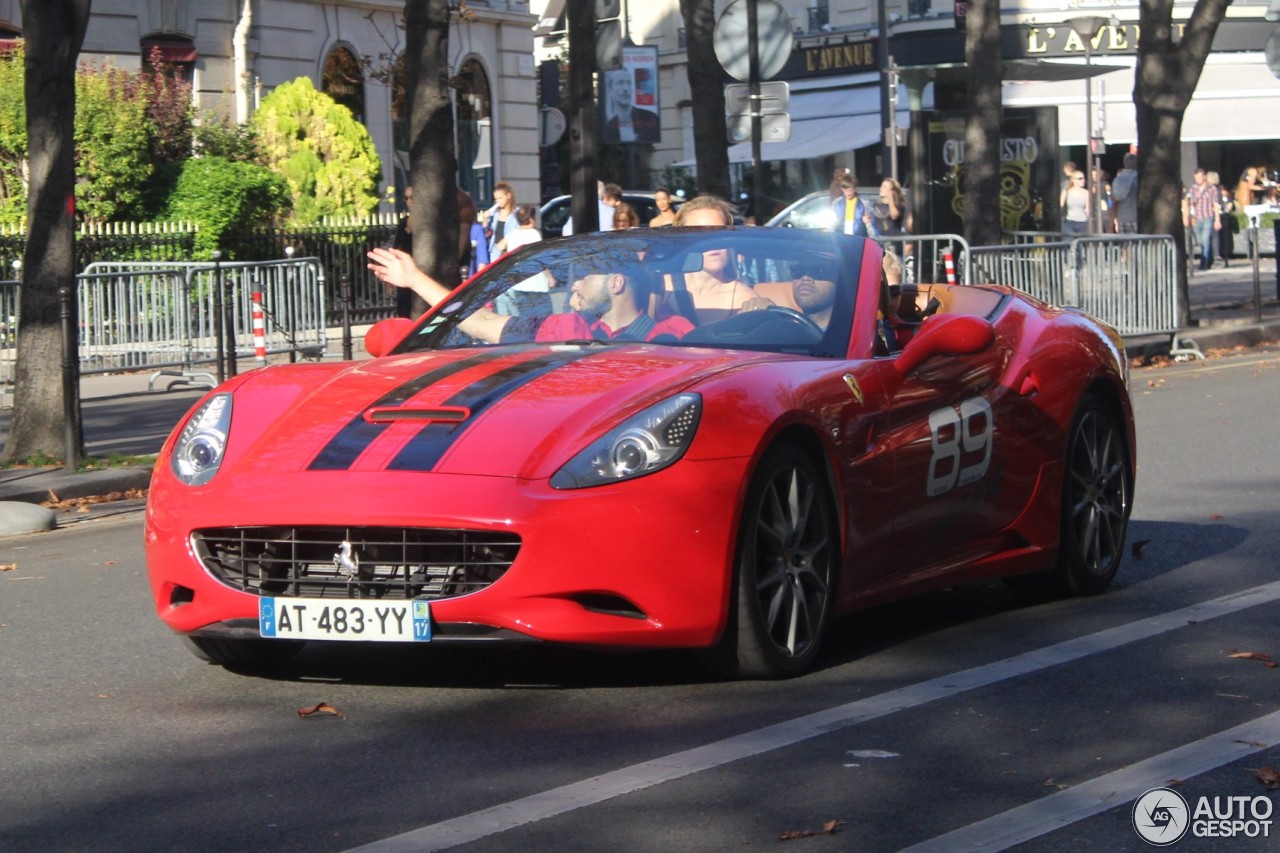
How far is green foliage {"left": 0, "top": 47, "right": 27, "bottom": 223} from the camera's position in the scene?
24.7 m

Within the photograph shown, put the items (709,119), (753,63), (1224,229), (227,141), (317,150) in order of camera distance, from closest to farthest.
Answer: (753,63) → (709,119) → (227,141) → (317,150) → (1224,229)

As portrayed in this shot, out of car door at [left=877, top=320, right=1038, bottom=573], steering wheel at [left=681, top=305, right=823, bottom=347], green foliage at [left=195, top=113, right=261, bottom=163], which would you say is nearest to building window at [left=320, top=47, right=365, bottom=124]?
green foliage at [left=195, top=113, right=261, bottom=163]

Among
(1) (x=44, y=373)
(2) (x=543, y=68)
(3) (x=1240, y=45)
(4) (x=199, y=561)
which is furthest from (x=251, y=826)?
(3) (x=1240, y=45)

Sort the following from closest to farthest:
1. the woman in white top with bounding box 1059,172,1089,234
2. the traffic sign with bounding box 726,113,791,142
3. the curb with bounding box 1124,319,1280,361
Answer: the traffic sign with bounding box 726,113,791,142, the curb with bounding box 1124,319,1280,361, the woman in white top with bounding box 1059,172,1089,234

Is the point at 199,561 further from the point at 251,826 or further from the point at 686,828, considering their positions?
the point at 686,828

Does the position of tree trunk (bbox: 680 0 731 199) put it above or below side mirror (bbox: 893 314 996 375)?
above

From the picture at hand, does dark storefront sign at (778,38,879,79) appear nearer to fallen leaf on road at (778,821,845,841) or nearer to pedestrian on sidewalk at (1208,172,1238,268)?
pedestrian on sidewalk at (1208,172,1238,268)

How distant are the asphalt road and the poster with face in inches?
1506

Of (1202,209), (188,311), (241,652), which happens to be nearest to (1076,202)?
(1202,209)

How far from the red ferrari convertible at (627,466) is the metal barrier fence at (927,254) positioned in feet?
41.1

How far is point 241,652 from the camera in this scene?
659 centimetres

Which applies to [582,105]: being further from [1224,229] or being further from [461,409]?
[1224,229]

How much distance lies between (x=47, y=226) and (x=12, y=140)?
12.5 metres

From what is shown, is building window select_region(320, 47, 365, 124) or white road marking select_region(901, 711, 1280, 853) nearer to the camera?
white road marking select_region(901, 711, 1280, 853)
